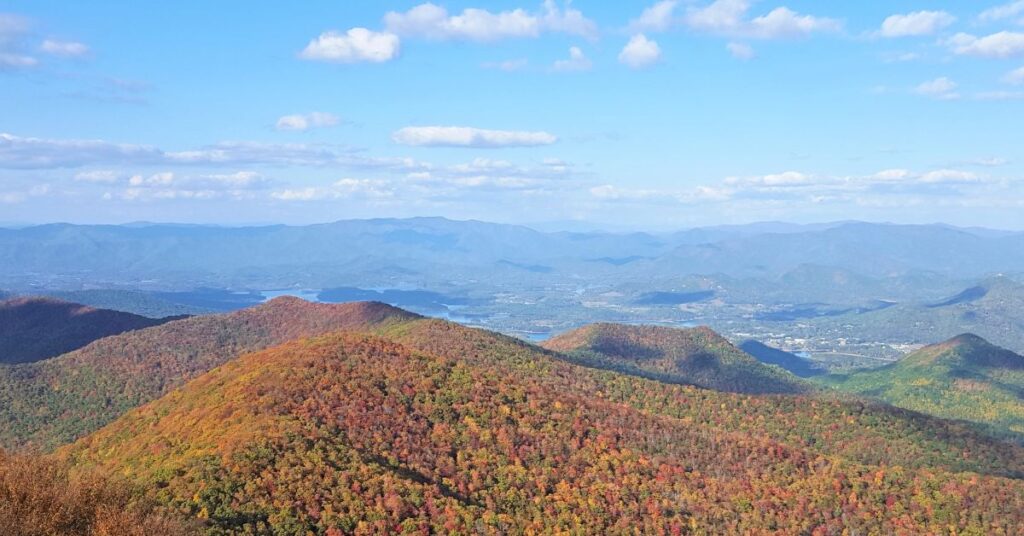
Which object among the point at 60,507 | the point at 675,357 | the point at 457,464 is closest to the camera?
the point at 60,507

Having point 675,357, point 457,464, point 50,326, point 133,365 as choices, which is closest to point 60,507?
point 457,464

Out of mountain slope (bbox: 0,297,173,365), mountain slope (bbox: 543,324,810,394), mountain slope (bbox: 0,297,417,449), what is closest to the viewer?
mountain slope (bbox: 0,297,417,449)

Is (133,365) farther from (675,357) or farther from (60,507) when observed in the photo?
(675,357)

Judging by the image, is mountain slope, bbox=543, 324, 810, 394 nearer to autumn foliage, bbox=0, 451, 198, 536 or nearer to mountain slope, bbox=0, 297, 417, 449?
mountain slope, bbox=0, 297, 417, 449

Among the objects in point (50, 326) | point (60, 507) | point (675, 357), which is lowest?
point (675, 357)

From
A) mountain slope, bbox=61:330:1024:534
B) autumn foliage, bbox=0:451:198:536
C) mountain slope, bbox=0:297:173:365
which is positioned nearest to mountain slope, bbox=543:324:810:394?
mountain slope, bbox=61:330:1024:534

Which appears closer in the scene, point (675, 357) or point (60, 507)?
point (60, 507)

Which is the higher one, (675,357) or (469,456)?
(469,456)
